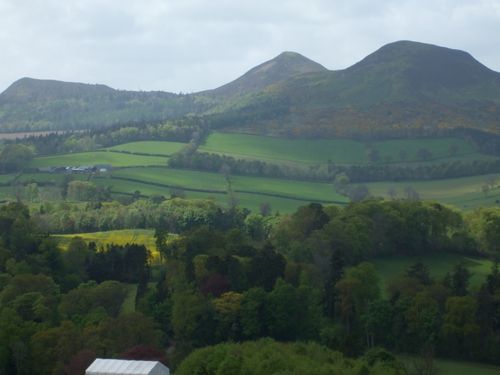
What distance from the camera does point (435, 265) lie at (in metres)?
83.2

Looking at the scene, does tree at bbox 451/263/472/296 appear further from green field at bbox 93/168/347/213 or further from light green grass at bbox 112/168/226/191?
light green grass at bbox 112/168/226/191

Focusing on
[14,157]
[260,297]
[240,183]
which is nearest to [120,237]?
[260,297]

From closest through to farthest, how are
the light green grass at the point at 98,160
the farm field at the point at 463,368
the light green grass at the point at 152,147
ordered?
the farm field at the point at 463,368, the light green grass at the point at 98,160, the light green grass at the point at 152,147

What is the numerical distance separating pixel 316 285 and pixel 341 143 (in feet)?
314

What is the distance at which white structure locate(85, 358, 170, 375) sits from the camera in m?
48.6

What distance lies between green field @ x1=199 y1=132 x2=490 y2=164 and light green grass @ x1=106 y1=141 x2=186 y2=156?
496cm

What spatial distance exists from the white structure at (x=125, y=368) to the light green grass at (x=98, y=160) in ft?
314

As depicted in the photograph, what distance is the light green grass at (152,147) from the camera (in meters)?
157

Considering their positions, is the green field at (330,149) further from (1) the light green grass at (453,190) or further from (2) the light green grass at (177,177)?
(2) the light green grass at (177,177)

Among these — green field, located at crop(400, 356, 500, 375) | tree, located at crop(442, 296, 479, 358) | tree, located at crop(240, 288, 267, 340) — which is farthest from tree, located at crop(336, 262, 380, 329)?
green field, located at crop(400, 356, 500, 375)

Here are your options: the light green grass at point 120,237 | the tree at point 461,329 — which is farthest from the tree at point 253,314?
the light green grass at point 120,237

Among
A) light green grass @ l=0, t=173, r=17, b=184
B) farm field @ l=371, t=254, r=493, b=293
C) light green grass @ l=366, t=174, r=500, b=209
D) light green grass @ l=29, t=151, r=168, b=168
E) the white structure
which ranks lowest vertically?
light green grass @ l=366, t=174, r=500, b=209

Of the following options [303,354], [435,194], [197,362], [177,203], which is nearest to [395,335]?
[303,354]

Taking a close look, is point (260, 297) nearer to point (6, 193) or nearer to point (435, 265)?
point (435, 265)
